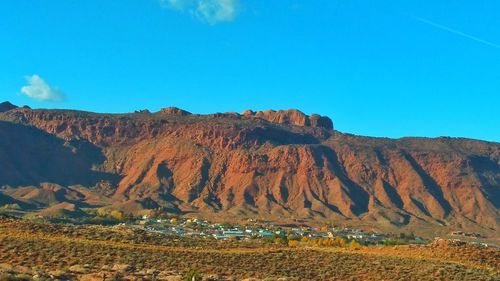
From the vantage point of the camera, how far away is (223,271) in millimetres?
38312

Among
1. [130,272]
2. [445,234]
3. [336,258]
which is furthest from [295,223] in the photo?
[130,272]

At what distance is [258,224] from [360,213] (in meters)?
51.1

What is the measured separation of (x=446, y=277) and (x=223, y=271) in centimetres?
1449

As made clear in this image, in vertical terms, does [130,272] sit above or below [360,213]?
below

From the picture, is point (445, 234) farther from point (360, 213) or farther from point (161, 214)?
point (161, 214)

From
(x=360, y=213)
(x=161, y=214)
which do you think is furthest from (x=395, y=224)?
(x=161, y=214)

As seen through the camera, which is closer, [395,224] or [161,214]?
[161,214]

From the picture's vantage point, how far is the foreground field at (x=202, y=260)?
35.0 metres

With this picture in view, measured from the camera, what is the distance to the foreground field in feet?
115

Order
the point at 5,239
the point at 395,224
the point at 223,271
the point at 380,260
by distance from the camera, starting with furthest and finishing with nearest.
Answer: the point at 395,224 < the point at 380,260 < the point at 5,239 < the point at 223,271

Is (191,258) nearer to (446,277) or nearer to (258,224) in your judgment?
(446,277)

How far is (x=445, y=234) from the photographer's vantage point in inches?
6432

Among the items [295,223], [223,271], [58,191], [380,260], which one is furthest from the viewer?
[58,191]

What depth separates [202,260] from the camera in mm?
42594
